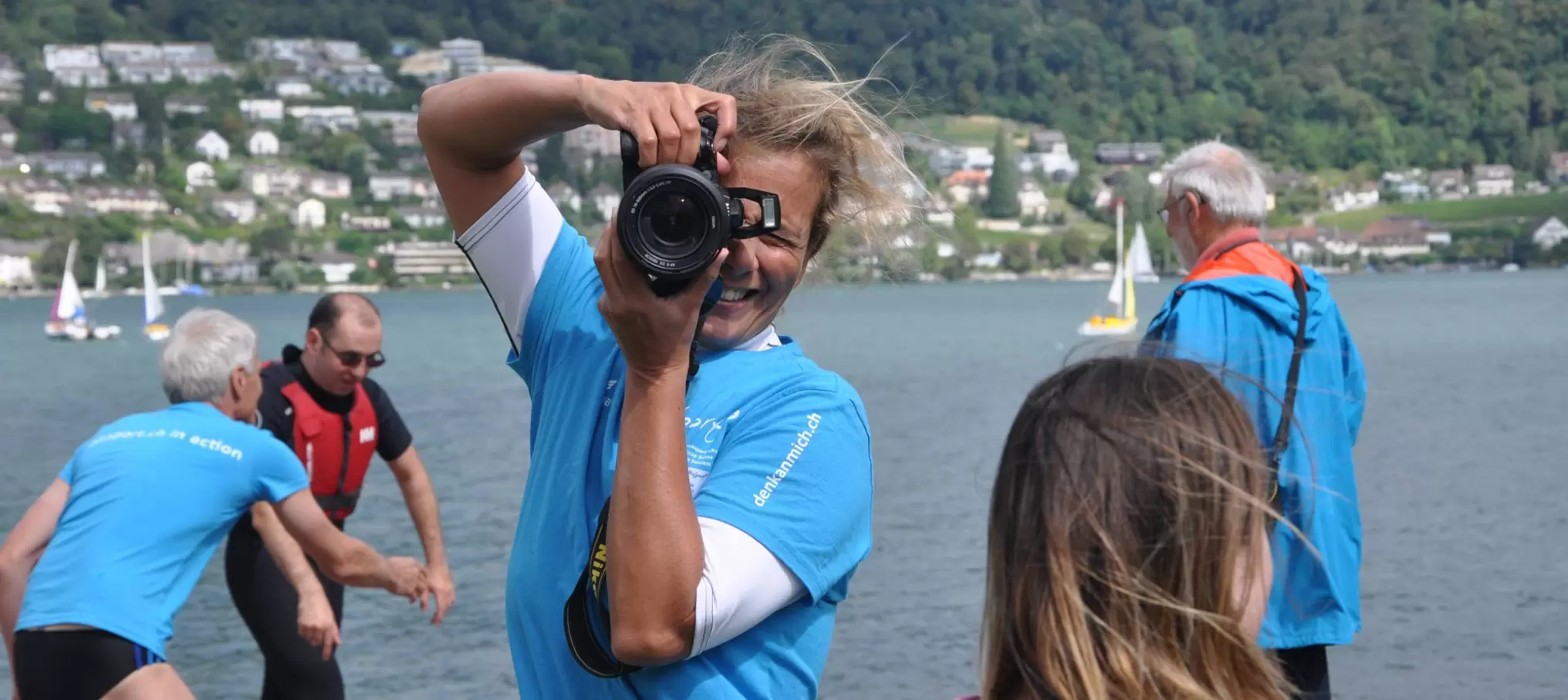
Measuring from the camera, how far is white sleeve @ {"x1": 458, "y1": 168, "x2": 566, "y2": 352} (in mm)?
2279

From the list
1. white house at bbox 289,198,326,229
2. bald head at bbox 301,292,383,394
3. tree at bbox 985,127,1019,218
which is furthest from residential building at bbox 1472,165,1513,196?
bald head at bbox 301,292,383,394

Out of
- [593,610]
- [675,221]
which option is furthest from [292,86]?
[675,221]

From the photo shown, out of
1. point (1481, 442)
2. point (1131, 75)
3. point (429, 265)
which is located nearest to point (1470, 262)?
point (1131, 75)

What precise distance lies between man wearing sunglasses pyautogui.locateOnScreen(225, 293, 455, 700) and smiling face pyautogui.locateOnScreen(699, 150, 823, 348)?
4.02 metres

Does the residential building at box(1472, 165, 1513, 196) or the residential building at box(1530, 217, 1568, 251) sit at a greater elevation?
the residential building at box(1472, 165, 1513, 196)

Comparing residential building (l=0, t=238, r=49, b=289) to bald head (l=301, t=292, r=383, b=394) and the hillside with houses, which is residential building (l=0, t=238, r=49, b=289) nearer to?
the hillside with houses

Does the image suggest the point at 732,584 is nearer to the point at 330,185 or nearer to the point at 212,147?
the point at 330,185

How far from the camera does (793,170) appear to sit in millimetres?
2193

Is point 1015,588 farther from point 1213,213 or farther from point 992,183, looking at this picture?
point 992,183

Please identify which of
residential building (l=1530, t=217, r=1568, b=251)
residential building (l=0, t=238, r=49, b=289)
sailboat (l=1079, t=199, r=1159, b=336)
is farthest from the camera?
residential building (l=1530, t=217, r=1568, b=251)

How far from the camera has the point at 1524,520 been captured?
19.1 metres

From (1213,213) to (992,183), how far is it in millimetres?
125621

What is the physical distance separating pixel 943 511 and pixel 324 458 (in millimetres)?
14857

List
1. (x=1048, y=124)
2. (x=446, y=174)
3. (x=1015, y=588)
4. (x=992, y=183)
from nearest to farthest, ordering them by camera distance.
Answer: (x=1015, y=588) < (x=446, y=174) < (x=992, y=183) < (x=1048, y=124)
